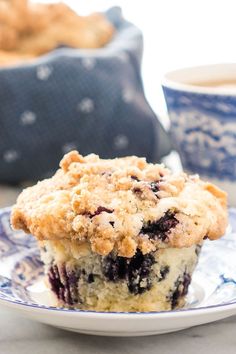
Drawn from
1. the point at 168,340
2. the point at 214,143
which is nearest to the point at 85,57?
the point at 214,143

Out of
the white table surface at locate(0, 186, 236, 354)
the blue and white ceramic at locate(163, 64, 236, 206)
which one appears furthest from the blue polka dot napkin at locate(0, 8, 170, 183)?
the white table surface at locate(0, 186, 236, 354)

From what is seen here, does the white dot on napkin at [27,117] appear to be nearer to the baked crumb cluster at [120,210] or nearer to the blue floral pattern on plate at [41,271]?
the blue floral pattern on plate at [41,271]

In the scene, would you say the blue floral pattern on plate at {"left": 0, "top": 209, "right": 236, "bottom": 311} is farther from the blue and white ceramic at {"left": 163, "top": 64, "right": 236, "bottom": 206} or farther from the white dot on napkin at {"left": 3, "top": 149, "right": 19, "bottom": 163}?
the white dot on napkin at {"left": 3, "top": 149, "right": 19, "bottom": 163}

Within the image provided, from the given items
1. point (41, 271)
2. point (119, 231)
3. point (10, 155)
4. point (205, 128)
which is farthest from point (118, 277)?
point (10, 155)

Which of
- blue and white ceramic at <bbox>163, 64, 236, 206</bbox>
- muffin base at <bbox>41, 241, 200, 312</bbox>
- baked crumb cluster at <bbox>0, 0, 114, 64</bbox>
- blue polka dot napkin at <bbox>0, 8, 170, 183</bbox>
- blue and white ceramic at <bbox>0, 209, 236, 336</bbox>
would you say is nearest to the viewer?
blue and white ceramic at <bbox>0, 209, 236, 336</bbox>

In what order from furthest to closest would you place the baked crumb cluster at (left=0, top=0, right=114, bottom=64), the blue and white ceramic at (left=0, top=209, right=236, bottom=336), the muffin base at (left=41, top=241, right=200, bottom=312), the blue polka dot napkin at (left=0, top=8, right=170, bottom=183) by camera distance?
the baked crumb cluster at (left=0, top=0, right=114, bottom=64) < the blue polka dot napkin at (left=0, top=8, right=170, bottom=183) < the muffin base at (left=41, top=241, right=200, bottom=312) < the blue and white ceramic at (left=0, top=209, right=236, bottom=336)

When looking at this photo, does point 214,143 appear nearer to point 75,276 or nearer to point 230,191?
point 230,191
